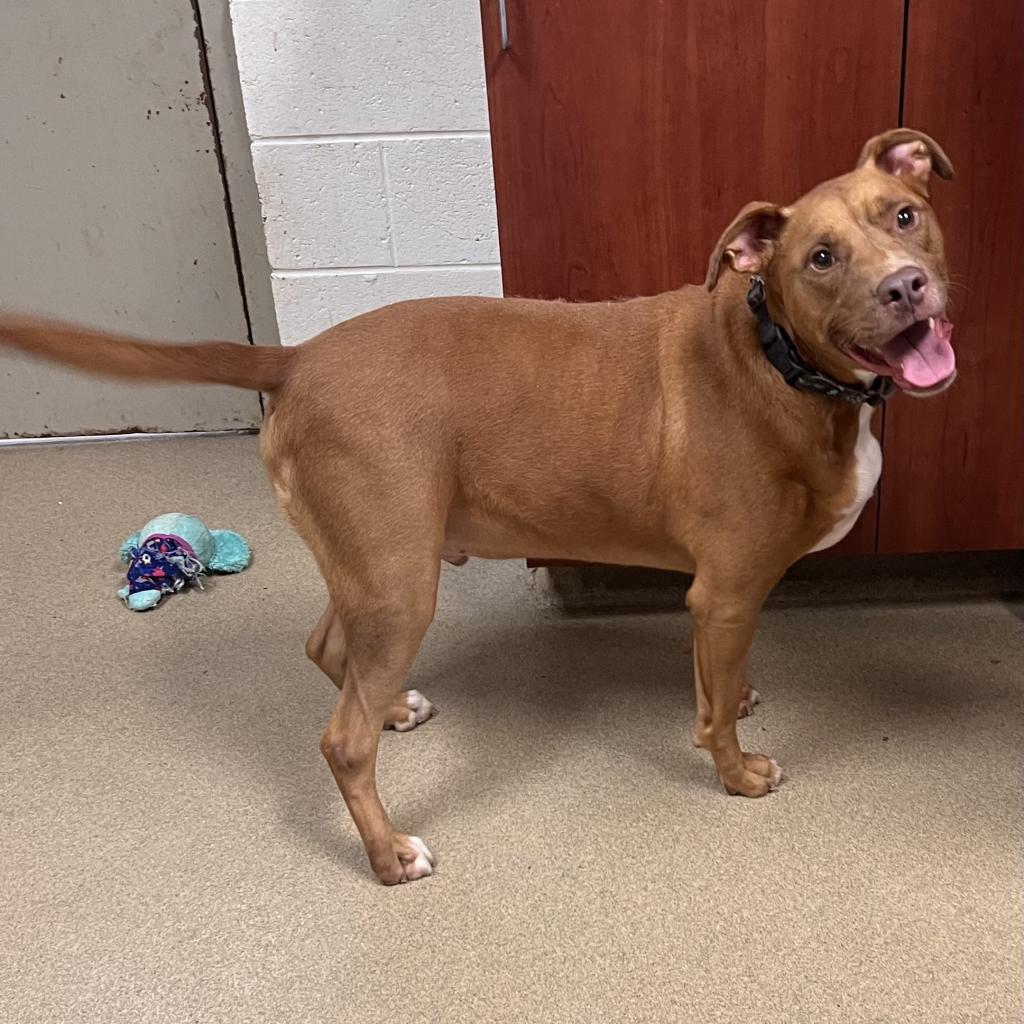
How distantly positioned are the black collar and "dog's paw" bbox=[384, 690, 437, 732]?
0.97 metres

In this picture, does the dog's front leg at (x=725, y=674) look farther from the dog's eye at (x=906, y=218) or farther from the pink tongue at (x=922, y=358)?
the dog's eye at (x=906, y=218)

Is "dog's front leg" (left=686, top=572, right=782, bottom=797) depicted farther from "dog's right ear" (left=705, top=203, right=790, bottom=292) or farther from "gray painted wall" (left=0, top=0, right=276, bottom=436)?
"gray painted wall" (left=0, top=0, right=276, bottom=436)

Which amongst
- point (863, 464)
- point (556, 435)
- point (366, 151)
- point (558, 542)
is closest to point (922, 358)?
point (863, 464)

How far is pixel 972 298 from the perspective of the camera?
6.14 ft

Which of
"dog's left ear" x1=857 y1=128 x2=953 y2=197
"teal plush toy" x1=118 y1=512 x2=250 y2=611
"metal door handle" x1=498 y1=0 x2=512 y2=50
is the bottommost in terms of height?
"teal plush toy" x1=118 y1=512 x2=250 y2=611

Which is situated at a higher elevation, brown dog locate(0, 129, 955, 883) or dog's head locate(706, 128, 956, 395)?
dog's head locate(706, 128, 956, 395)

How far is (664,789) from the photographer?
1.78 m

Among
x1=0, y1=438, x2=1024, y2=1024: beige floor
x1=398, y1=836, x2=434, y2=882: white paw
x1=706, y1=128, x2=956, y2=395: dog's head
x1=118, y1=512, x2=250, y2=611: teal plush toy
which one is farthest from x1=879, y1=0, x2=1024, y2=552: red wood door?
x1=118, y1=512, x2=250, y2=611: teal plush toy

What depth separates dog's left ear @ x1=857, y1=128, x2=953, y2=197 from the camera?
1457mm

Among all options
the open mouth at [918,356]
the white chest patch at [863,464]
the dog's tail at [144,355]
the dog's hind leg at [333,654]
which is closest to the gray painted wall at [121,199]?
the dog's hind leg at [333,654]

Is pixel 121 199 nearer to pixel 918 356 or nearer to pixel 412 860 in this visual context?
pixel 412 860

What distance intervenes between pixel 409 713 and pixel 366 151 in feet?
4.30

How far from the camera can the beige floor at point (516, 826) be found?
144 cm

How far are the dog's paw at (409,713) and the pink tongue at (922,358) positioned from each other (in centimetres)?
112
